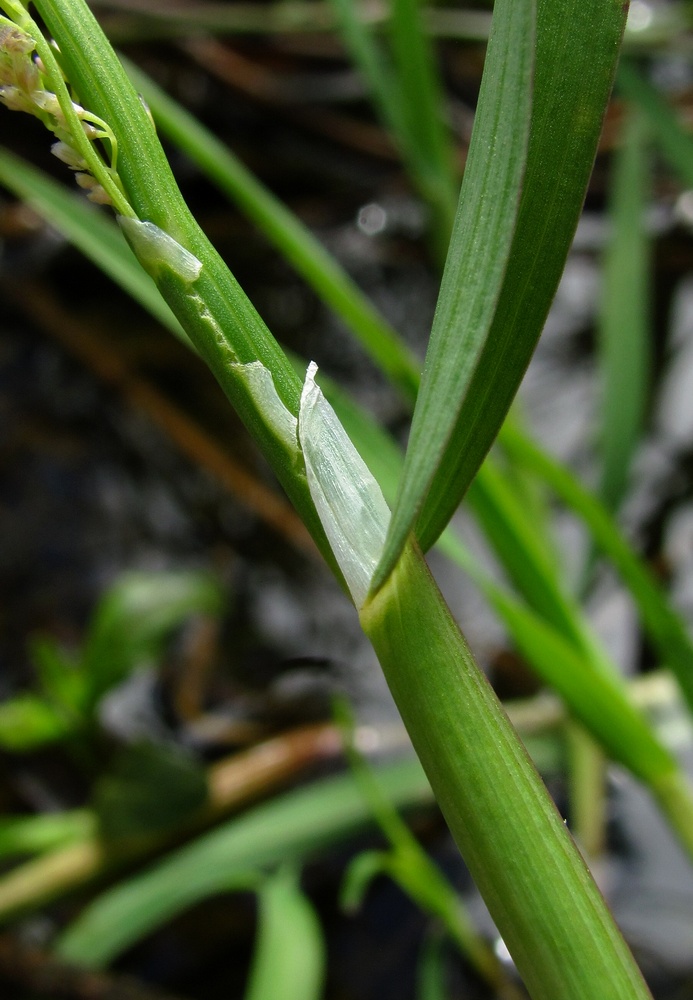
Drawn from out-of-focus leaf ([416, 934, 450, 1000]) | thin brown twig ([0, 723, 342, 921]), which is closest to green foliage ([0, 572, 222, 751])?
thin brown twig ([0, 723, 342, 921])

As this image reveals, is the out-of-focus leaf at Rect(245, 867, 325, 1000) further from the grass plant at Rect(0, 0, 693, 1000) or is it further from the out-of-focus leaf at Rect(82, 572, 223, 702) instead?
the grass plant at Rect(0, 0, 693, 1000)

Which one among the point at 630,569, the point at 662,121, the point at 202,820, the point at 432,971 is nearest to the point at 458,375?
the point at 630,569

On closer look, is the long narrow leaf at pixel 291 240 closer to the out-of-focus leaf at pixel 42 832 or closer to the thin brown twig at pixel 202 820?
the thin brown twig at pixel 202 820

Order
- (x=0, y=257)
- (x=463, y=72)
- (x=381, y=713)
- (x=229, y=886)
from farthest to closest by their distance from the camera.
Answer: (x=463, y=72) < (x=0, y=257) < (x=381, y=713) < (x=229, y=886)

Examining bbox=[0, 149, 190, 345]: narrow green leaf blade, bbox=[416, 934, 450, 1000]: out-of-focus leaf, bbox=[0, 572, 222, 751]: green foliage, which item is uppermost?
bbox=[0, 149, 190, 345]: narrow green leaf blade

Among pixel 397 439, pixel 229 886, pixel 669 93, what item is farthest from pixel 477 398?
pixel 669 93

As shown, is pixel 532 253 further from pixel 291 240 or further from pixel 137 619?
pixel 137 619

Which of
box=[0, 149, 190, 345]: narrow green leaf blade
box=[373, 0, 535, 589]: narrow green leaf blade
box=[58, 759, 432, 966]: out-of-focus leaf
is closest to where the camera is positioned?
box=[373, 0, 535, 589]: narrow green leaf blade

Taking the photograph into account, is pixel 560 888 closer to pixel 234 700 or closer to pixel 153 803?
pixel 153 803
